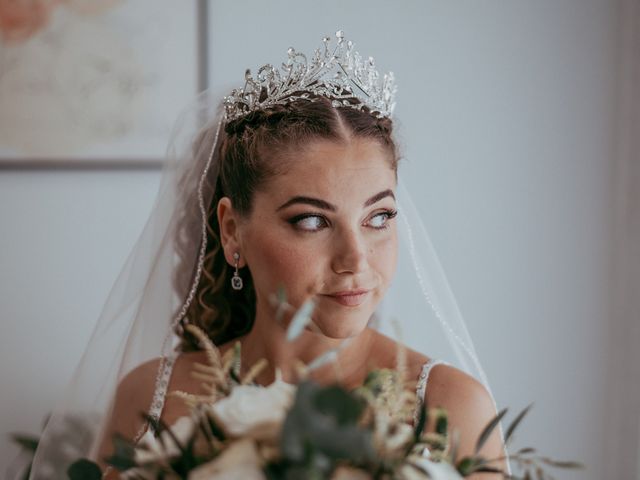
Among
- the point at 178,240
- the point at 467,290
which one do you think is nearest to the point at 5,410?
the point at 178,240

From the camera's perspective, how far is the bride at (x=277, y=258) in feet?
4.28

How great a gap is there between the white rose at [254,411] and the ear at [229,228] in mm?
673

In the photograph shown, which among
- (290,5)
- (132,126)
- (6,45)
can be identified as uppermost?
(290,5)

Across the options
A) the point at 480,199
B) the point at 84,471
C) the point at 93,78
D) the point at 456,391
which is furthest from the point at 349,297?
the point at 93,78

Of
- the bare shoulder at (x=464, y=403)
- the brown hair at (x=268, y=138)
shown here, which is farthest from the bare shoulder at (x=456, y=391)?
the brown hair at (x=268, y=138)

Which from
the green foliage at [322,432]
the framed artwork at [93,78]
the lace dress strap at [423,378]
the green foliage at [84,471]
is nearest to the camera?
the green foliage at [322,432]

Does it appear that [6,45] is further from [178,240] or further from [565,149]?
[565,149]

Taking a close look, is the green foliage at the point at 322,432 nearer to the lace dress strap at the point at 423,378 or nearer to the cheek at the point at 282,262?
the cheek at the point at 282,262

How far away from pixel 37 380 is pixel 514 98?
150 cm

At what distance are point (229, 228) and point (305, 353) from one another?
29 cm

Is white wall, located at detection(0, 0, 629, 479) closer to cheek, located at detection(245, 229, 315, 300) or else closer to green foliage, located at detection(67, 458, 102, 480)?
cheek, located at detection(245, 229, 315, 300)

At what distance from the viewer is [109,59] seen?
1.96m

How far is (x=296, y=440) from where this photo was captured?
2.22ft

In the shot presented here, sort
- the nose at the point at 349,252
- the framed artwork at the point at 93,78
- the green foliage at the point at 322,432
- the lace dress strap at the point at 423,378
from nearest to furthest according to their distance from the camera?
the green foliage at the point at 322,432
the nose at the point at 349,252
the lace dress strap at the point at 423,378
the framed artwork at the point at 93,78
